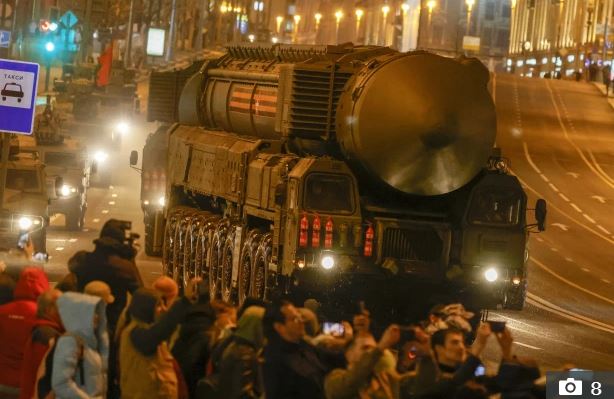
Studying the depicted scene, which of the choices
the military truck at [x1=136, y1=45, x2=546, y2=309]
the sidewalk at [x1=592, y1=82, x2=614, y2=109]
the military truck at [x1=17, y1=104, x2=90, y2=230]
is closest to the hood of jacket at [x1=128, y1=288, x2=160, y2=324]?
the military truck at [x1=136, y1=45, x2=546, y2=309]

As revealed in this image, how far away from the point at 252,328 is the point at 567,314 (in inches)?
755

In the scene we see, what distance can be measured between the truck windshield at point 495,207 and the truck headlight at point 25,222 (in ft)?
29.5

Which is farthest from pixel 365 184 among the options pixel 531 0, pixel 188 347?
pixel 531 0

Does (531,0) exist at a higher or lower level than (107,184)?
higher

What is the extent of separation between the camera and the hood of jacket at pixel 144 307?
11.1 m

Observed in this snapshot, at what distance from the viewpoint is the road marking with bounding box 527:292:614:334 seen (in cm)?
2786

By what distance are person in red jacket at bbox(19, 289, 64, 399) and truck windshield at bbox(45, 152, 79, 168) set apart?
99.3 feet

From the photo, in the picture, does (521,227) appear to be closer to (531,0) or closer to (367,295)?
(367,295)

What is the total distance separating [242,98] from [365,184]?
17.3 feet

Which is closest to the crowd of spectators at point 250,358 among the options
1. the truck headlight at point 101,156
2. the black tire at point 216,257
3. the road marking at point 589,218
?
the black tire at point 216,257

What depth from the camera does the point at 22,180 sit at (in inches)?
1257

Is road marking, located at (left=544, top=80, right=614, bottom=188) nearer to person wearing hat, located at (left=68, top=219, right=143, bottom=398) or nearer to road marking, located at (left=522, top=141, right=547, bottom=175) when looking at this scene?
road marking, located at (left=522, top=141, right=547, bottom=175)

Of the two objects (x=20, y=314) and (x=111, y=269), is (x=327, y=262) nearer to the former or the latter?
(x=111, y=269)

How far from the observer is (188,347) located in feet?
40.0
